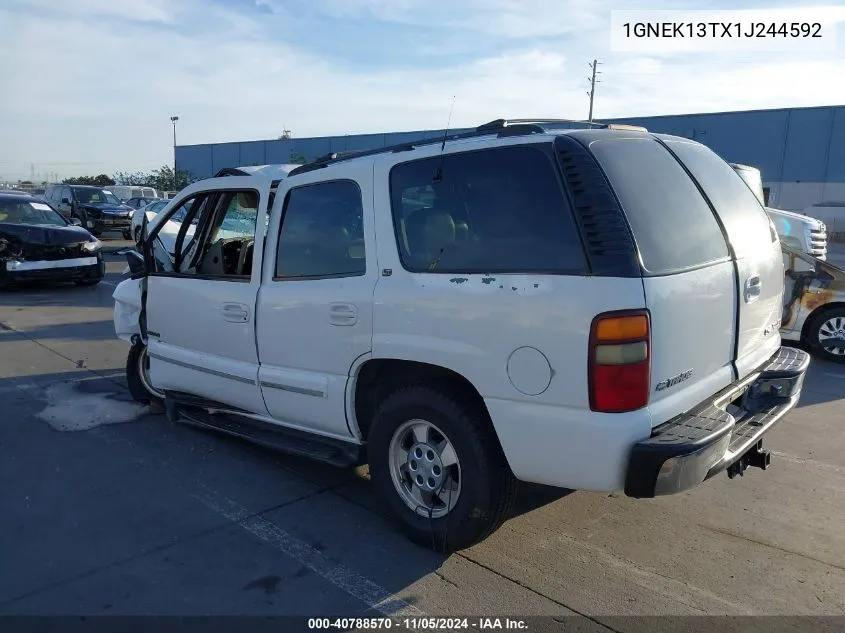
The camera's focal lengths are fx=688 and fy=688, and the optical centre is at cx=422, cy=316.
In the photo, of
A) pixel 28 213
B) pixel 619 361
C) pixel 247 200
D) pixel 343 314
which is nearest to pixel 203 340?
pixel 247 200

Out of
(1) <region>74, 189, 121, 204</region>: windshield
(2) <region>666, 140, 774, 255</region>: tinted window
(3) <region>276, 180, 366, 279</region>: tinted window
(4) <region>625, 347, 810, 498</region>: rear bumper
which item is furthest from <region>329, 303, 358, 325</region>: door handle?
(1) <region>74, 189, 121, 204</region>: windshield

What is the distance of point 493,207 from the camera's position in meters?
3.26

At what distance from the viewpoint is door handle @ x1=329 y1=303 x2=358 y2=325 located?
3699 mm

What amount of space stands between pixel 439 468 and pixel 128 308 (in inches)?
140

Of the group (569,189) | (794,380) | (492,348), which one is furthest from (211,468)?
(794,380)

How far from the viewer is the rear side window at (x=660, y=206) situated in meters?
3.01

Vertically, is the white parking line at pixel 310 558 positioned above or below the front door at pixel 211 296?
below

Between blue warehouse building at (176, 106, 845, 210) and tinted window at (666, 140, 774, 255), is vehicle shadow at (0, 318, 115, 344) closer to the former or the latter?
tinted window at (666, 140, 774, 255)

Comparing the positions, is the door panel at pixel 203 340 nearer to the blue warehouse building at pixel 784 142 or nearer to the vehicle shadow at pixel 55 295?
the vehicle shadow at pixel 55 295

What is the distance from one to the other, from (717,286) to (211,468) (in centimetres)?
337

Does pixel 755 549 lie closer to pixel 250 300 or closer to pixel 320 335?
pixel 320 335

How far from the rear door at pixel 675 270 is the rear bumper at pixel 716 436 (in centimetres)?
9

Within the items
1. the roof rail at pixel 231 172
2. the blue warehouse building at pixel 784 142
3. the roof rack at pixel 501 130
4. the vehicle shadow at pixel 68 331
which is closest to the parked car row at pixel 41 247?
the vehicle shadow at pixel 68 331

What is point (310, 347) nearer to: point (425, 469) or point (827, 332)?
point (425, 469)
